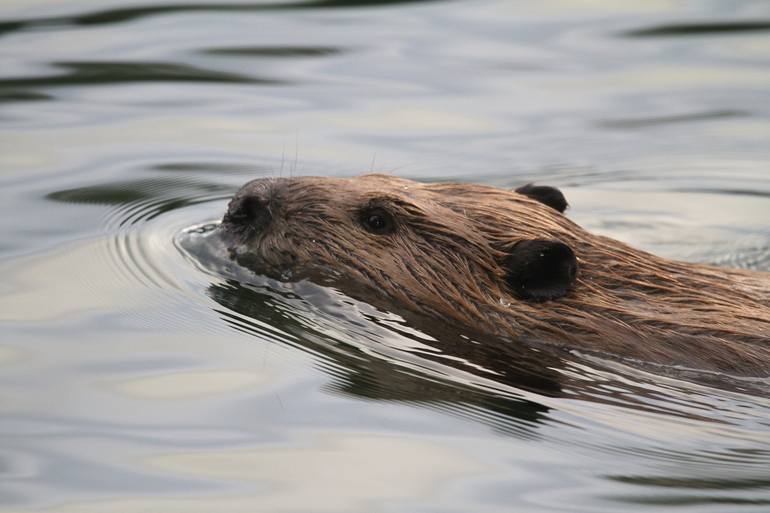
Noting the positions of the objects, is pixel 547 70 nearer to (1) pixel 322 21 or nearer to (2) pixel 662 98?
(2) pixel 662 98

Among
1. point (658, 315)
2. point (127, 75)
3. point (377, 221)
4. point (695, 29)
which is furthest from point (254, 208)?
point (695, 29)

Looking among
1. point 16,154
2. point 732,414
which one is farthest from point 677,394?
point 16,154

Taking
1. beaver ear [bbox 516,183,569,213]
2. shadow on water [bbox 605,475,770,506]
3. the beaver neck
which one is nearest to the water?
shadow on water [bbox 605,475,770,506]

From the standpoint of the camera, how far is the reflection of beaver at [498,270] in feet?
19.6

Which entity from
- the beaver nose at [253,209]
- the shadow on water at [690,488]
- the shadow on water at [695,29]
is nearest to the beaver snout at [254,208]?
the beaver nose at [253,209]

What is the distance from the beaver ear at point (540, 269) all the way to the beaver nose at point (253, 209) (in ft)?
3.87

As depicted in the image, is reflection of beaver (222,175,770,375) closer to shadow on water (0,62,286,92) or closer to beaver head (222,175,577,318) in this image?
beaver head (222,175,577,318)

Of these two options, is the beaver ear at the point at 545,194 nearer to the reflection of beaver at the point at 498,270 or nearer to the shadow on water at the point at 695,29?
the reflection of beaver at the point at 498,270

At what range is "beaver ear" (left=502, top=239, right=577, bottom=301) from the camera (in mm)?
6008

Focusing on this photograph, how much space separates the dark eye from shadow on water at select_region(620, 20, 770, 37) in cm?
681

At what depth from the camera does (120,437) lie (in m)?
4.99

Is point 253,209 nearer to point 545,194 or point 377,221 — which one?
point 377,221

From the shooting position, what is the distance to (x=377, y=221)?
6430 mm

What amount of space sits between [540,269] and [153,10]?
24.4 ft
